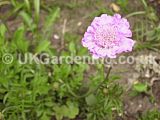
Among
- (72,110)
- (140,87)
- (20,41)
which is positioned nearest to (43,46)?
(20,41)

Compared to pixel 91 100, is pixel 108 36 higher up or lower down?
higher up

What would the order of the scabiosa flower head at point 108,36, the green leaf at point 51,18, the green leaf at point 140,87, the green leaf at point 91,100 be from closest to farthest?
the scabiosa flower head at point 108,36, the green leaf at point 91,100, the green leaf at point 140,87, the green leaf at point 51,18

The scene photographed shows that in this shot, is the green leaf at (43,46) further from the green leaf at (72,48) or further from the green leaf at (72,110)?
the green leaf at (72,110)

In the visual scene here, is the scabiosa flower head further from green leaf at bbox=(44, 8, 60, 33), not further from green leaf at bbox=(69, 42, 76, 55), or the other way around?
green leaf at bbox=(44, 8, 60, 33)

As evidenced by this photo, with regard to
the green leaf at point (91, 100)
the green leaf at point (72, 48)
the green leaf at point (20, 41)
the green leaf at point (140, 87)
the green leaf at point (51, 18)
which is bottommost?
the green leaf at point (91, 100)

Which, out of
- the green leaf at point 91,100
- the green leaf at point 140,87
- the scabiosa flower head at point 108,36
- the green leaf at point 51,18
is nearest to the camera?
the scabiosa flower head at point 108,36

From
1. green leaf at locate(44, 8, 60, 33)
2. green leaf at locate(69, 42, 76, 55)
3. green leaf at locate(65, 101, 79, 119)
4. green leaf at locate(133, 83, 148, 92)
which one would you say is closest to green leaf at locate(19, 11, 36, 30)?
green leaf at locate(44, 8, 60, 33)

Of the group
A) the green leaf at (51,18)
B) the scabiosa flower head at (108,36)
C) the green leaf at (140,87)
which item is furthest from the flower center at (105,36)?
the green leaf at (51,18)

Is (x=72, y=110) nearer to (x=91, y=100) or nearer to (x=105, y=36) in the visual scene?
(x=91, y=100)
